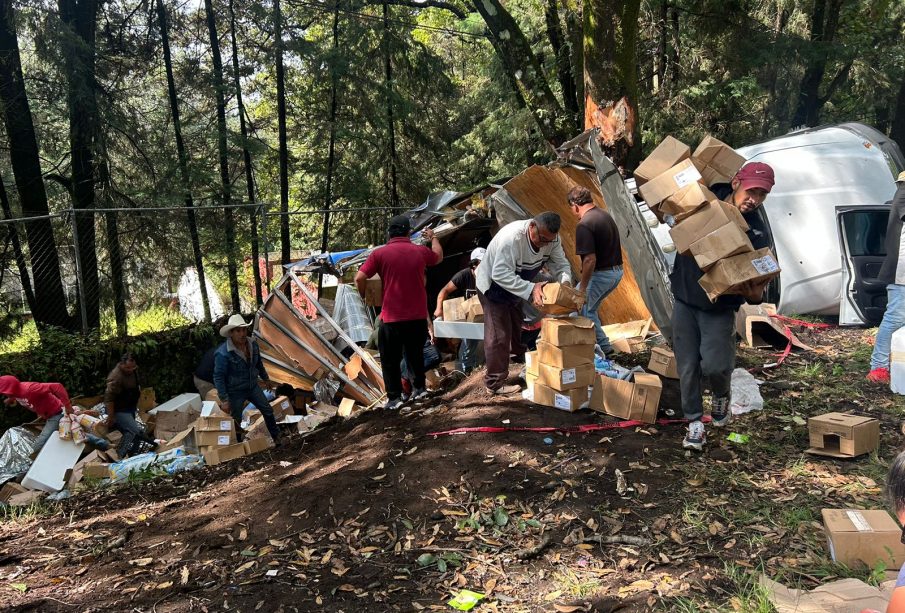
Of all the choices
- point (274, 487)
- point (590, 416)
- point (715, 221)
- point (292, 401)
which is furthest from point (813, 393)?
point (292, 401)

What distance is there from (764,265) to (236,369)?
16.2 ft

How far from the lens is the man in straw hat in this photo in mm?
6328

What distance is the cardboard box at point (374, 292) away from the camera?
6.26 m

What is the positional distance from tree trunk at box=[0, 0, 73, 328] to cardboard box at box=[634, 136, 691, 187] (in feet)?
28.9

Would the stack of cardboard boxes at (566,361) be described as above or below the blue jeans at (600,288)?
below

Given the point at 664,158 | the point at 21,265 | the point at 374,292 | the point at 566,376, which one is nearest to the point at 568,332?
the point at 566,376

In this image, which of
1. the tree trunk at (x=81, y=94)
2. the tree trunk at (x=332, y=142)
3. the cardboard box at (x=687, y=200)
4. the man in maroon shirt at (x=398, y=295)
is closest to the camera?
the cardboard box at (x=687, y=200)

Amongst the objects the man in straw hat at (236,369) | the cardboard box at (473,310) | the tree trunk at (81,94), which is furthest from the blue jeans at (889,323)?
the tree trunk at (81,94)

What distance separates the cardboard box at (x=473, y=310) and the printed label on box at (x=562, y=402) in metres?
2.32

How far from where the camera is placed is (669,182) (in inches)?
160

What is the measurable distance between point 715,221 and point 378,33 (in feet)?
44.6

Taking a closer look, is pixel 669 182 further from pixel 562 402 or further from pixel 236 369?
pixel 236 369

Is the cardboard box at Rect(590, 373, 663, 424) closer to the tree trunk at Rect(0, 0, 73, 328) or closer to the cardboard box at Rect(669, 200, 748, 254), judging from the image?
the cardboard box at Rect(669, 200, 748, 254)

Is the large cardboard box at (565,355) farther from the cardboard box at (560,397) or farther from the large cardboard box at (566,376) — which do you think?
the cardboard box at (560,397)
